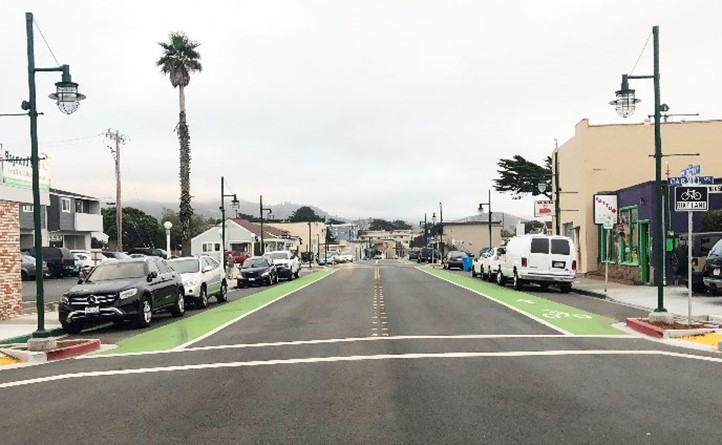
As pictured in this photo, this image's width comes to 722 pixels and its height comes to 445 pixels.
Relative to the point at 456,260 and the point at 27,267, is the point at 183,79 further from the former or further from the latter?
the point at 456,260

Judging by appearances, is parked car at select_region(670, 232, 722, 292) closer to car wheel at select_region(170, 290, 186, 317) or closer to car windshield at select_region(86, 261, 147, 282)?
car wheel at select_region(170, 290, 186, 317)

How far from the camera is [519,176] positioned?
2486 inches

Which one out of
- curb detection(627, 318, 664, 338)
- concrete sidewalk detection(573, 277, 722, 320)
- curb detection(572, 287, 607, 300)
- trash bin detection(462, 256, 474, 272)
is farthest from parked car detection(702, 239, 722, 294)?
trash bin detection(462, 256, 474, 272)

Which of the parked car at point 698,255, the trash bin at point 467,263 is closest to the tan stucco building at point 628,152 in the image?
the parked car at point 698,255

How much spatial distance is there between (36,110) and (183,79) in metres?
29.1

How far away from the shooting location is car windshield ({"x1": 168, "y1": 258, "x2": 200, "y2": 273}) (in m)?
22.3

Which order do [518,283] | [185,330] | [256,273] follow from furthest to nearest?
1. [256,273]
2. [518,283]
3. [185,330]

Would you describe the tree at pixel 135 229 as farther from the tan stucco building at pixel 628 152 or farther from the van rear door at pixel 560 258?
the van rear door at pixel 560 258

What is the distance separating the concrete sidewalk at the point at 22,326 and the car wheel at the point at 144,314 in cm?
196

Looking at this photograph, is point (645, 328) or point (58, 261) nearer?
point (645, 328)

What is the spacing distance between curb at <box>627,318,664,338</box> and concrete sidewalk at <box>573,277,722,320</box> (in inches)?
83.7

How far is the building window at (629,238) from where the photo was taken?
1225 inches

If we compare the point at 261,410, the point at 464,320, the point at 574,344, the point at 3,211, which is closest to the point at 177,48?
the point at 3,211

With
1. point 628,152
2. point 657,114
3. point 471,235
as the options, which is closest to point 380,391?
point 657,114
